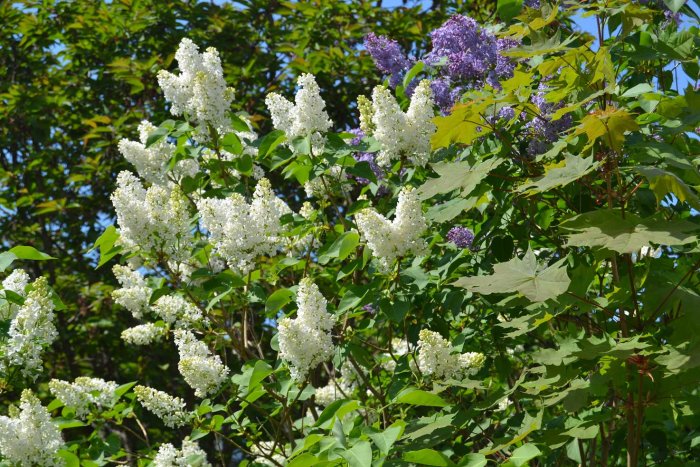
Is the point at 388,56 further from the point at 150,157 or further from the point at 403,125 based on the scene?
the point at 150,157

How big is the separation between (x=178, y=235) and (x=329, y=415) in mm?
953

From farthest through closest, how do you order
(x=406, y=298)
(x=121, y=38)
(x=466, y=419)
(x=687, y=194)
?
(x=121, y=38)
(x=406, y=298)
(x=466, y=419)
(x=687, y=194)

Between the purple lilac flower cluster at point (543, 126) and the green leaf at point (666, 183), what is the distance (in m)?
0.76

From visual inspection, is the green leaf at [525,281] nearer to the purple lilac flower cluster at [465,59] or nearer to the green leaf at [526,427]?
the green leaf at [526,427]

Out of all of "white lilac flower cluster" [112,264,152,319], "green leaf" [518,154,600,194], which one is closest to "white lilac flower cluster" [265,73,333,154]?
"white lilac flower cluster" [112,264,152,319]

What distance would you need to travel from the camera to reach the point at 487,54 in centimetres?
327

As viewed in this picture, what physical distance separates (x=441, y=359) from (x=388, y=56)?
141 cm

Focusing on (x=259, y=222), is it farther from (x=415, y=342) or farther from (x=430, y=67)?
(x=430, y=67)

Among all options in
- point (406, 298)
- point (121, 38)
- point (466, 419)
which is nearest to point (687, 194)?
point (466, 419)

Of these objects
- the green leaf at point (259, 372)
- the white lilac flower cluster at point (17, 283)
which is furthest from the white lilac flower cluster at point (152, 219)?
the green leaf at point (259, 372)

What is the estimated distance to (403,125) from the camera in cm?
294

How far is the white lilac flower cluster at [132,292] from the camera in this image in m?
3.52

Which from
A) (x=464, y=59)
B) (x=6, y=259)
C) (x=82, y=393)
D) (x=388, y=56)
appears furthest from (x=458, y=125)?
(x=82, y=393)

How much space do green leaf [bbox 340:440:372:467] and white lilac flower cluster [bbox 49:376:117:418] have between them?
61.3 inches
